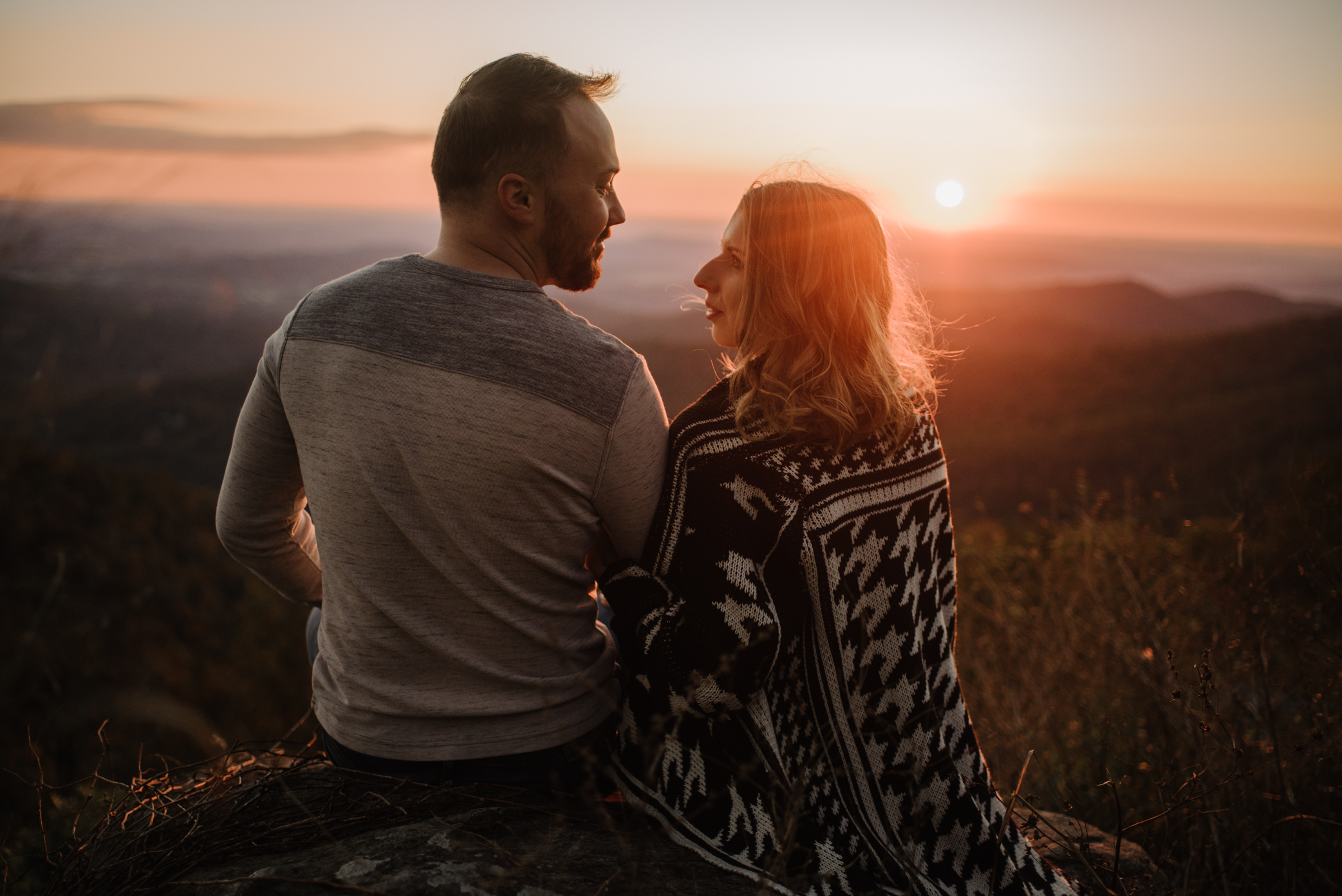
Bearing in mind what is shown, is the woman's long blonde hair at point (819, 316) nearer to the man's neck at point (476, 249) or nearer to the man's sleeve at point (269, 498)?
the man's neck at point (476, 249)

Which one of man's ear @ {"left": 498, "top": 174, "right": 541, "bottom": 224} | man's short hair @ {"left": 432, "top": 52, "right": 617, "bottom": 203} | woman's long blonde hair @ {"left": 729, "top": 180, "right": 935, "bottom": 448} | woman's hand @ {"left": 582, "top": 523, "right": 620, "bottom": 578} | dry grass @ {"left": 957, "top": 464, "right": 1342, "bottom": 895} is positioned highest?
man's short hair @ {"left": 432, "top": 52, "right": 617, "bottom": 203}

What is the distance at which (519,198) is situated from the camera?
1398 millimetres

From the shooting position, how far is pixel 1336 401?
11859 mm

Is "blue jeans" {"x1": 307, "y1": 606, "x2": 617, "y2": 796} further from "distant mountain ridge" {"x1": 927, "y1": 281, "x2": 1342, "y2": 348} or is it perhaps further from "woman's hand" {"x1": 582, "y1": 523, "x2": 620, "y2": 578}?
"distant mountain ridge" {"x1": 927, "y1": 281, "x2": 1342, "y2": 348}

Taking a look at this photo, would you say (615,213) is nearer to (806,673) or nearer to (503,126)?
(503,126)

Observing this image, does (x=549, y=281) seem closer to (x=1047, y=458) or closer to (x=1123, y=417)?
(x=1047, y=458)

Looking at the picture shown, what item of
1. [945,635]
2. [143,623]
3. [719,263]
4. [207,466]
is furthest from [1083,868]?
[207,466]

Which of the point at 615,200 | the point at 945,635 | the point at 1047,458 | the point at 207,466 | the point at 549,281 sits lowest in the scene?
the point at 207,466

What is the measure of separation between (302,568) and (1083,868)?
7.07 feet

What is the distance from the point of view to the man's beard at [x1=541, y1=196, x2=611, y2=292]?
4.75ft

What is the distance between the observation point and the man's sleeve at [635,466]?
134 centimetres

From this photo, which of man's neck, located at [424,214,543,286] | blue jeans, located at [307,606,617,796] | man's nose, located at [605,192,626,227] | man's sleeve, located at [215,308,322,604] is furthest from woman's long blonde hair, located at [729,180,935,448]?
man's sleeve, located at [215,308,322,604]

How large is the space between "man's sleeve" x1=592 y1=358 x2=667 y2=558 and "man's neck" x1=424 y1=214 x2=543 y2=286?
313mm

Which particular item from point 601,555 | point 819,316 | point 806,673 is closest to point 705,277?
point 819,316
